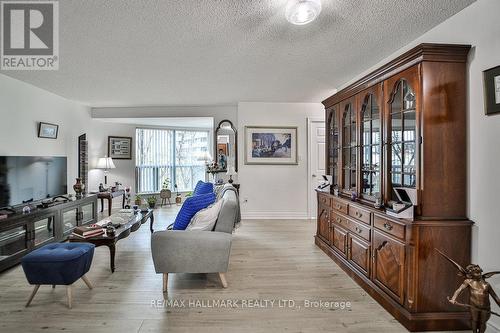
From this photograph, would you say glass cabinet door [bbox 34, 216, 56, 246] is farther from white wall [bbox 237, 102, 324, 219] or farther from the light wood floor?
white wall [bbox 237, 102, 324, 219]

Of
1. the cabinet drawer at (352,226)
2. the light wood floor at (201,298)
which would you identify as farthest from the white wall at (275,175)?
the cabinet drawer at (352,226)

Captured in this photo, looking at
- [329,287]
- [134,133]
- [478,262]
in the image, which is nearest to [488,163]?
[478,262]

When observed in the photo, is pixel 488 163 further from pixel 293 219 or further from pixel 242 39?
pixel 293 219

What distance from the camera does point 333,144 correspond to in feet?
12.3

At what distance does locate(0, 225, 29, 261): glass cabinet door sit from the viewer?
3052 millimetres

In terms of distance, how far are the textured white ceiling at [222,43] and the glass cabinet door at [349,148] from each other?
0.63m

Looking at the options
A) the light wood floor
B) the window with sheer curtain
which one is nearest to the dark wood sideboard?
the light wood floor

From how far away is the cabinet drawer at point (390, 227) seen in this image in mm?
2112

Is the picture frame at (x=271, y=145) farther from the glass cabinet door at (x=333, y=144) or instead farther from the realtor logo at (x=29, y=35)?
the realtor logo at (x=29, y=35)

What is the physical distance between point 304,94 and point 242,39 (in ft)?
8.22

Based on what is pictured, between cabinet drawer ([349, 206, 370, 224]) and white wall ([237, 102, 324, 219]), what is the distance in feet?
9.03

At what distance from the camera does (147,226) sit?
509cm

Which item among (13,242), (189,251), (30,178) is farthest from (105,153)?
(189,251)

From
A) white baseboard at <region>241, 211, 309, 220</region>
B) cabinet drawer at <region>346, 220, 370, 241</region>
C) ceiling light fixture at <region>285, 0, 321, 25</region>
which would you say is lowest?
white baseboard at <region>241, 211, 309, 220</region>
